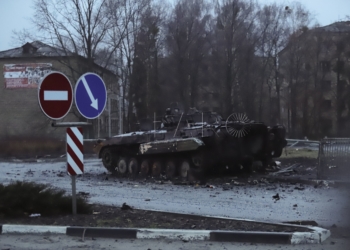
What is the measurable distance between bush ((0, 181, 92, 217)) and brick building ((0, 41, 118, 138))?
33.0m

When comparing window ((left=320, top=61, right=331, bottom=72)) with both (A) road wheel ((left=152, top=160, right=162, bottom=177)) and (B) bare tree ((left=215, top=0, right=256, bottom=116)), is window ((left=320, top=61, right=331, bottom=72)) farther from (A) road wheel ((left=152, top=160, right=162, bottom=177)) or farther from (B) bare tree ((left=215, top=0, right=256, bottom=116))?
(A) road wheel ((left=152, top=160, right=162, bottom=177))

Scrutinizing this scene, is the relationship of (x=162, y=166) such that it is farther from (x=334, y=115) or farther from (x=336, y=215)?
(x=334, y=115)

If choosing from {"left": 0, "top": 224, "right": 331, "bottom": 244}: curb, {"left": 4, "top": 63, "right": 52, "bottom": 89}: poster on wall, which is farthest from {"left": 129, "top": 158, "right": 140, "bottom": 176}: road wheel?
{"left": 4, "top": 63, "right": 52, "bottom": 89}: poster on wall

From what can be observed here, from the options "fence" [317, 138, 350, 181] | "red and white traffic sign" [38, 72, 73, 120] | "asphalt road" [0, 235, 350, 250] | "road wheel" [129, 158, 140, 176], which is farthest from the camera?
"road wheel" [129, 158, 140, 176]

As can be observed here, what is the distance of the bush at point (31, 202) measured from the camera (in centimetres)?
921

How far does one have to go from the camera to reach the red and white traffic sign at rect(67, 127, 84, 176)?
30.2 feet

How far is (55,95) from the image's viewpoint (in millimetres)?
8688

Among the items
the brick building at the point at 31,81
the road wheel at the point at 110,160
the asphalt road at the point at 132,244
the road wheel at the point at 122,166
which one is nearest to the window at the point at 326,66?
the brick building at the point at 31,81

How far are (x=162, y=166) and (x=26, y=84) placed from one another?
32.7m

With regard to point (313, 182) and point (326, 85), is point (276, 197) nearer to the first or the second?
point (313, 182)

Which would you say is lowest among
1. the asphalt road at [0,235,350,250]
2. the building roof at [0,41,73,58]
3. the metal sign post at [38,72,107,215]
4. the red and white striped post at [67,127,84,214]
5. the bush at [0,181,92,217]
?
the asphalt road at [0,235,350,250]

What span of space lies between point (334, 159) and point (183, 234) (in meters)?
10.0

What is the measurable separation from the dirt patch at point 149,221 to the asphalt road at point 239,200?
43.0 inches

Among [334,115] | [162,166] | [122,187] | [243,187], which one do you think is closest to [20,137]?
[162,166]
